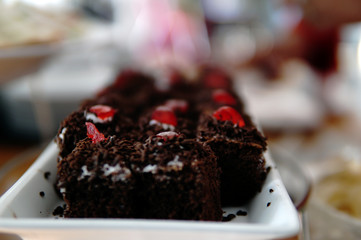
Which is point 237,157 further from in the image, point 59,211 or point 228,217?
point 59,211

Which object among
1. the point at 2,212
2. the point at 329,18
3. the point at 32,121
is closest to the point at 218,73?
the point at 2,212

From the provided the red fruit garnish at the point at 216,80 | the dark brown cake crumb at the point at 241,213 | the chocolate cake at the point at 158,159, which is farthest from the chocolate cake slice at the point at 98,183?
the red fruit garnish at the point at 216,80

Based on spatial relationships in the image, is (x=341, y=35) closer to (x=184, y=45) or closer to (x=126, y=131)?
(x=184, y=45)

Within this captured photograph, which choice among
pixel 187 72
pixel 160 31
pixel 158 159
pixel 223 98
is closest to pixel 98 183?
pixel 158 159

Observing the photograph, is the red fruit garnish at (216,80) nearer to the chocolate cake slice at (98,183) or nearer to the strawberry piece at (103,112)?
the strawberry piece at (103,112)

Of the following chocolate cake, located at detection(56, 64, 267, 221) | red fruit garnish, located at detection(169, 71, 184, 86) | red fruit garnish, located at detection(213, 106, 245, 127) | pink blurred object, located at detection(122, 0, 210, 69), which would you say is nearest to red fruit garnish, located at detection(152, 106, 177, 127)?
chocolate cake, located at detection(56, 64, 267, 221)

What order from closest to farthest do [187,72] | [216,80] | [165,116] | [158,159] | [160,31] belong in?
[158,159] → [165,116] → [216,80] → [187,72] → [160,31]
